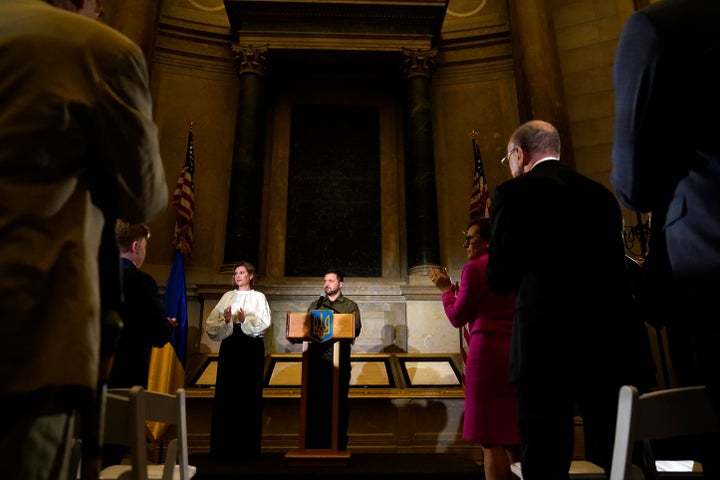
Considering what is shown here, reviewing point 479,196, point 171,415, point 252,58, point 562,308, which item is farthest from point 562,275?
point 252,58

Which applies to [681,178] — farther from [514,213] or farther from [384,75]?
[384,75]

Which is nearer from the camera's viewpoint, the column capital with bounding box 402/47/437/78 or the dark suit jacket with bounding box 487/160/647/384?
the dark suit jacket with bounding box 487/160/647/384

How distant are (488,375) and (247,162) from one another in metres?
6.06

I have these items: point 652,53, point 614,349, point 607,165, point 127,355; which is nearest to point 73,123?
point 652,53

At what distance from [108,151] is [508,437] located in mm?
1979

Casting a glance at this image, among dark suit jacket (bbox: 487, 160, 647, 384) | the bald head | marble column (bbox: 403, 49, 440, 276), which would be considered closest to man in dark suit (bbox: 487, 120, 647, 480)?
dark suit jacket (bbox: 487, 160, 647, 384)

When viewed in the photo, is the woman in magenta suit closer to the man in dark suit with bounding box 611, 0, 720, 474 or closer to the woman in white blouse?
the man in dark suit with bounding box 611, 0, 720, 474

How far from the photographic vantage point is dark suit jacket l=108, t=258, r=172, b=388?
291cm

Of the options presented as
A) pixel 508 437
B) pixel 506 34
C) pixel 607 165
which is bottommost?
pixel 508 437

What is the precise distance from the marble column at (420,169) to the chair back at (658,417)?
6.38 meters

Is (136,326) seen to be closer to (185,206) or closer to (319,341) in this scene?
(319,341)

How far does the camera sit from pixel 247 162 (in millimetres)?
7906

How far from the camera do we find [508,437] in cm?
243

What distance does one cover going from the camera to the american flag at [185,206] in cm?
758
